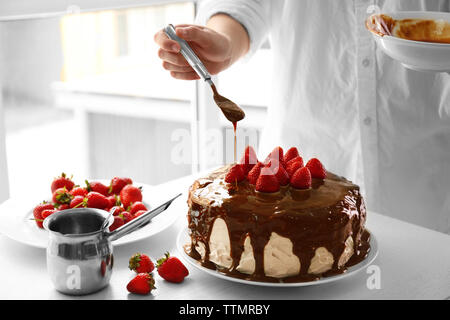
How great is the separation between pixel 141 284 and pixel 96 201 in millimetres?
337

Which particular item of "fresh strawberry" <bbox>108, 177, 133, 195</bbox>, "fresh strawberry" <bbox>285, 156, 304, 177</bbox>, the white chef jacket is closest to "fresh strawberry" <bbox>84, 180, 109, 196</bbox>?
"fresh strawberry" <bbox>108, 177, 133, 195</bbox>

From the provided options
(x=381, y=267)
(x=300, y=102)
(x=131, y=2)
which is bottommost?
(x=381, y=267)

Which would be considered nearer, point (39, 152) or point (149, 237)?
point (149, 237)

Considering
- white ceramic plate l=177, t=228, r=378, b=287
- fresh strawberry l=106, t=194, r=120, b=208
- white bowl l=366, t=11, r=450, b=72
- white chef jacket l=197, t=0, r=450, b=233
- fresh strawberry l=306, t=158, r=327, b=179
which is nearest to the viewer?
white ceramic plate l=177, t=228, r=378, b=287

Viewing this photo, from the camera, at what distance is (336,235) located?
116 centimetres

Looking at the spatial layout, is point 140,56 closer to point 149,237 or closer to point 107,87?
point 107,87

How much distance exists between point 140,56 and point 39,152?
0.74 m

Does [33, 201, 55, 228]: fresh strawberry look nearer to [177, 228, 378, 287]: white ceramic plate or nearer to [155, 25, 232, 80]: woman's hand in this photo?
[177, 228, 378, 287]: white ceramic plate

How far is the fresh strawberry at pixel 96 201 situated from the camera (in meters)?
1.37

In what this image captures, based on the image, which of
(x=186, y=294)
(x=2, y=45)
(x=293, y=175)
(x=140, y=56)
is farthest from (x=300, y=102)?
(x=140, y=56)

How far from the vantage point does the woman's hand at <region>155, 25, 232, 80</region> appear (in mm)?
1400

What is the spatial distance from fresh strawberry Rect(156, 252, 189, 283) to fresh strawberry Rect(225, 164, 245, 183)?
0.22 metres

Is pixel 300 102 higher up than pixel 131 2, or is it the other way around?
pixel 131 2

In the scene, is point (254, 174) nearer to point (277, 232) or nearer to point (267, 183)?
point (267, 183)
